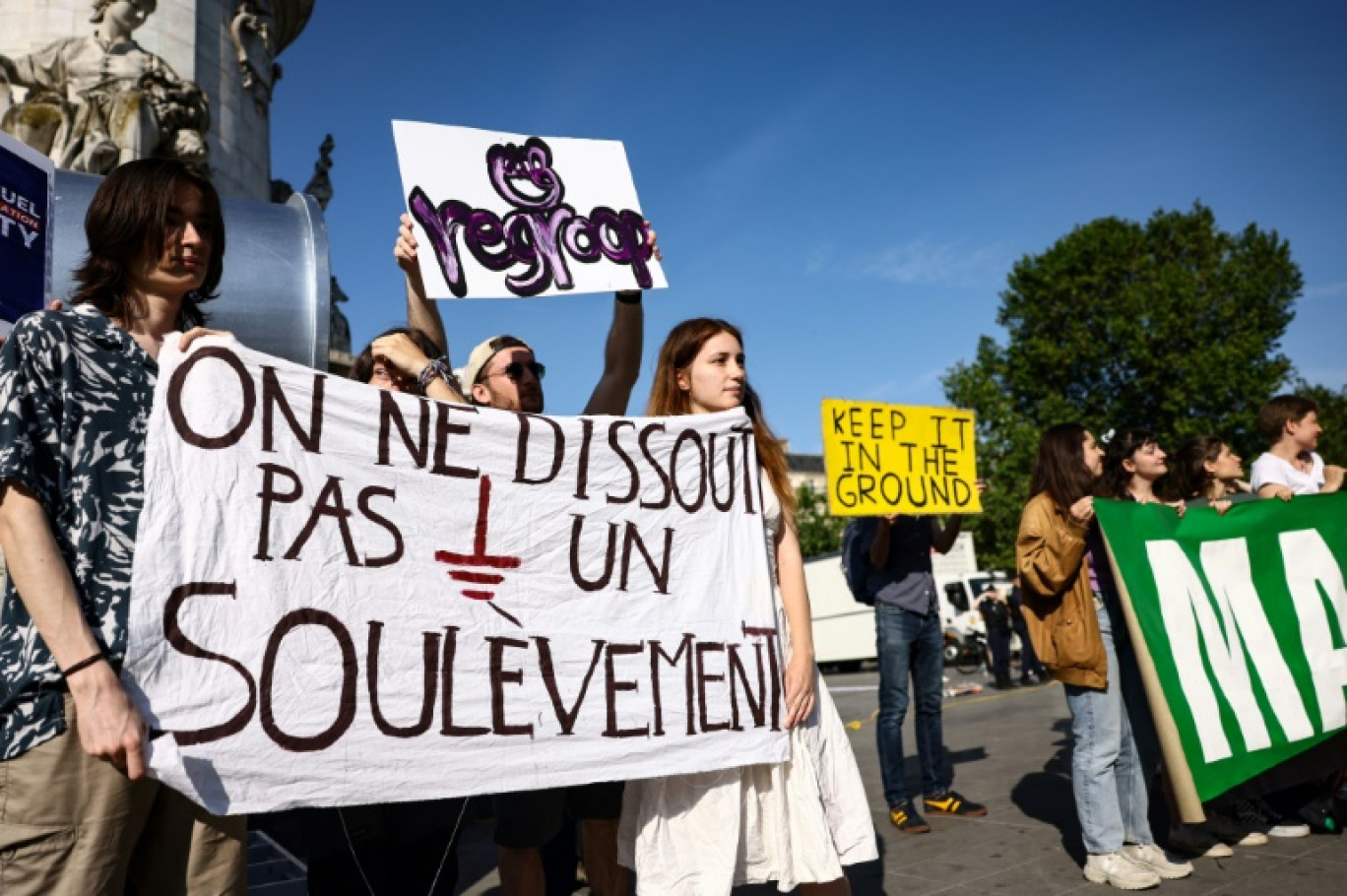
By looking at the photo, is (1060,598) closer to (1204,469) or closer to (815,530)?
(1204,469)

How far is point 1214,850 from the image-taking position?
14.7ft

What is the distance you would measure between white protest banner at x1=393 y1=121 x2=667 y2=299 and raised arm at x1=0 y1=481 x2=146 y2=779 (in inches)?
64.3

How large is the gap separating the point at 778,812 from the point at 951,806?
327cm

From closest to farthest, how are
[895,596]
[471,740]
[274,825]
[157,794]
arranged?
[157,794]
[471,740]
[274,825]
[895,596]

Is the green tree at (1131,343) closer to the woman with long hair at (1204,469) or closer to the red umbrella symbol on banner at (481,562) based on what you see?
the woman with long hair at (1204,469)

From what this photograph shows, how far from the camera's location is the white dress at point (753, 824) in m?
2.72

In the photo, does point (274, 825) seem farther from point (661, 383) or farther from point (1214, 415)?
point (1214, 415)

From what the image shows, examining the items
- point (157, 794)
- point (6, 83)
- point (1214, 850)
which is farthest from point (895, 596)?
point (6, 83)

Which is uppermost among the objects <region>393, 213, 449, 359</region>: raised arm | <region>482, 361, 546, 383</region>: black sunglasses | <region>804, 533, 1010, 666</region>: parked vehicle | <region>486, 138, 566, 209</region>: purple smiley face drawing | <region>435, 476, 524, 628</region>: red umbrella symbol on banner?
<region>486, 138, 566, 209</region>: purple smiley face drawing

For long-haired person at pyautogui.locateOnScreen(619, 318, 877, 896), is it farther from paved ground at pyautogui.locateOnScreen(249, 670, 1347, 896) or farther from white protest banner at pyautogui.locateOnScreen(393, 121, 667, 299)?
paved ground at pyautogui.locateOnScreen(249, 670, 1347, 896)

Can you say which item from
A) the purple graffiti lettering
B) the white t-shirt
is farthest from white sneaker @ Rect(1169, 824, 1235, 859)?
the purple graffiti lettering

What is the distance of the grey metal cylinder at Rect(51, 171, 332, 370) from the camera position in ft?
15.0

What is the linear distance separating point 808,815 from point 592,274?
6.47 ft

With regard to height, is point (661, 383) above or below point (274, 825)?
above
